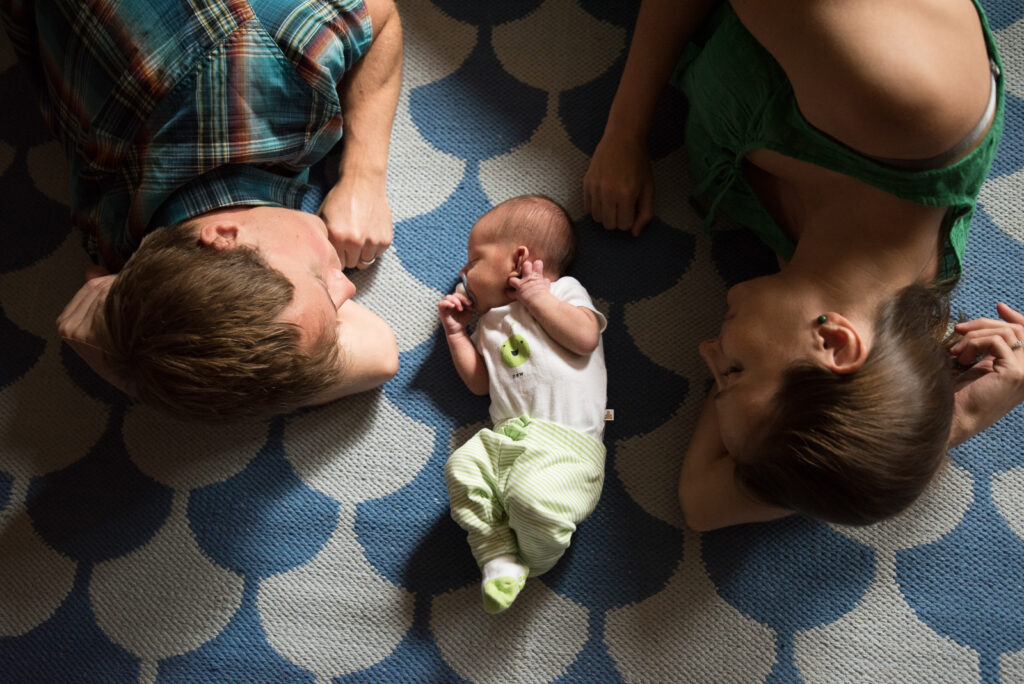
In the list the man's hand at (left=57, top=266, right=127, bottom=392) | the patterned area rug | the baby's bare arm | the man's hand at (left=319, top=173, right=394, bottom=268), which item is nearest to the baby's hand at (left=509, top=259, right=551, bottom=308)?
the baby's bare arm

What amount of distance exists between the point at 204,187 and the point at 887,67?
2.71ft

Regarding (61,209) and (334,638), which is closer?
(334,638)

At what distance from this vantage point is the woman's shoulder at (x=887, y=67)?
2.34ft

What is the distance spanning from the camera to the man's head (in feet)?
2.70

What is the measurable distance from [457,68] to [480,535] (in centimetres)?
78

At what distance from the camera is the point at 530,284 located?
1.05 meters

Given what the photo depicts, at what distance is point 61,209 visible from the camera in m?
1.22

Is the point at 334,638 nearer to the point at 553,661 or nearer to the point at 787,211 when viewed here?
the point at 553,661

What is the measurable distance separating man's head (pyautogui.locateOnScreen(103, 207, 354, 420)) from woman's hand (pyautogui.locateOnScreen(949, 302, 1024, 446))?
884 millimetres

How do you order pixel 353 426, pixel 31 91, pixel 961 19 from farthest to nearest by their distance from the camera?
pixel 31 91 → pixel 353 426 → pixel 961 19

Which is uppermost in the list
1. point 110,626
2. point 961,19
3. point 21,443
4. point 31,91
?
point 961,19

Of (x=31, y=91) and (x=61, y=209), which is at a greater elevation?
(x=31, y=91)

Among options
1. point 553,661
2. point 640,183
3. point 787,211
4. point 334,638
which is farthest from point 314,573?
point 787,211

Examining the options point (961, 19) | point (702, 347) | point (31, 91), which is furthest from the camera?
point (31, 91)
